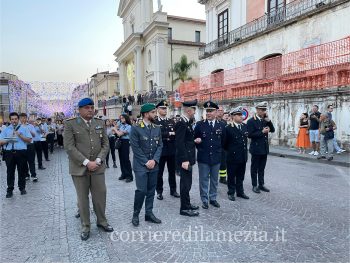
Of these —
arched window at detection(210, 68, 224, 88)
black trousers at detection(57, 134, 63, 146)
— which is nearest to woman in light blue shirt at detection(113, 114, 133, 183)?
black trousers at detection(57, 134, 63, 146)

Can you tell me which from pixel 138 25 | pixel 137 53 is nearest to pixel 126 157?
pixel 137 53

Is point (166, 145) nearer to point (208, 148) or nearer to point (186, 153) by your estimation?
point (208, 148)

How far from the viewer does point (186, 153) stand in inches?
187

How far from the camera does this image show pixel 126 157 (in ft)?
26.0

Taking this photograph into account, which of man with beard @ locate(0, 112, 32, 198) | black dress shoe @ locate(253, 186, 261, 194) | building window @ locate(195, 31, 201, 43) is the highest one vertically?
Answer: building window @ locate(195, 31, 201, 43)

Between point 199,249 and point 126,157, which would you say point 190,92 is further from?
point 199,249

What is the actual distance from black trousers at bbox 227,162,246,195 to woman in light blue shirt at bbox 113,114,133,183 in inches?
119

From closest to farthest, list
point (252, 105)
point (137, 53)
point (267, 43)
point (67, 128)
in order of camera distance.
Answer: point (67, 128)
point (252, 105)
point (267, 43)
point (137, 53)

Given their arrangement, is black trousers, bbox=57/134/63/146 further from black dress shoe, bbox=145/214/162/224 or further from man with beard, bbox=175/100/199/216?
black dress shoe, bbox=145/214/162/224

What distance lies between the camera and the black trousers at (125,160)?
7.81 m

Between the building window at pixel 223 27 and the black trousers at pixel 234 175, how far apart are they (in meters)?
21.1

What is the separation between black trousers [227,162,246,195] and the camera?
5805 mm

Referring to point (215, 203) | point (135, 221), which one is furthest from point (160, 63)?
point (135, 221)

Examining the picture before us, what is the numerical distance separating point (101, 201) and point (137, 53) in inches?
1597
